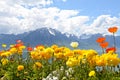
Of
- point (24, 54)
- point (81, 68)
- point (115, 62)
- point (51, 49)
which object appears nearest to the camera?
point (115, 62)

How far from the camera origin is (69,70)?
10.1 meters

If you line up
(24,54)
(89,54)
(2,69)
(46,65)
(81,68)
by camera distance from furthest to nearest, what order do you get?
(24,54), (2,69), (46,65), (81,68), (89,54)

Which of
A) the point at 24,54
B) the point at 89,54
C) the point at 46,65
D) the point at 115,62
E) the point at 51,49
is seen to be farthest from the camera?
the point at 24,54

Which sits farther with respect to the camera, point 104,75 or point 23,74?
point 23,74

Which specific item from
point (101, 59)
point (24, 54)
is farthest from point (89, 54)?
point (24, 54)

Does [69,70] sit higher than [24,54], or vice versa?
[24,54]

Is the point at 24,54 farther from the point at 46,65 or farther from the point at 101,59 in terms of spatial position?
the point at 101,59

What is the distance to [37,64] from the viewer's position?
1099 centimetres

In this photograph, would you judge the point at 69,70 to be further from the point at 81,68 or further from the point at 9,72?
the point at 9,72

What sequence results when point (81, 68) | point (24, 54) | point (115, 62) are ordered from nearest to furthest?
point (115, 62), point (81, 68), point (24, 54)

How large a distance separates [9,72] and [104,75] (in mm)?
3584

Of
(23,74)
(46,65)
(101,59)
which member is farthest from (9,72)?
(101,59)

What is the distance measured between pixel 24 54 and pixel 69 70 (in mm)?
4956

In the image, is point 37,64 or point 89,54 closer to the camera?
point 89,54
